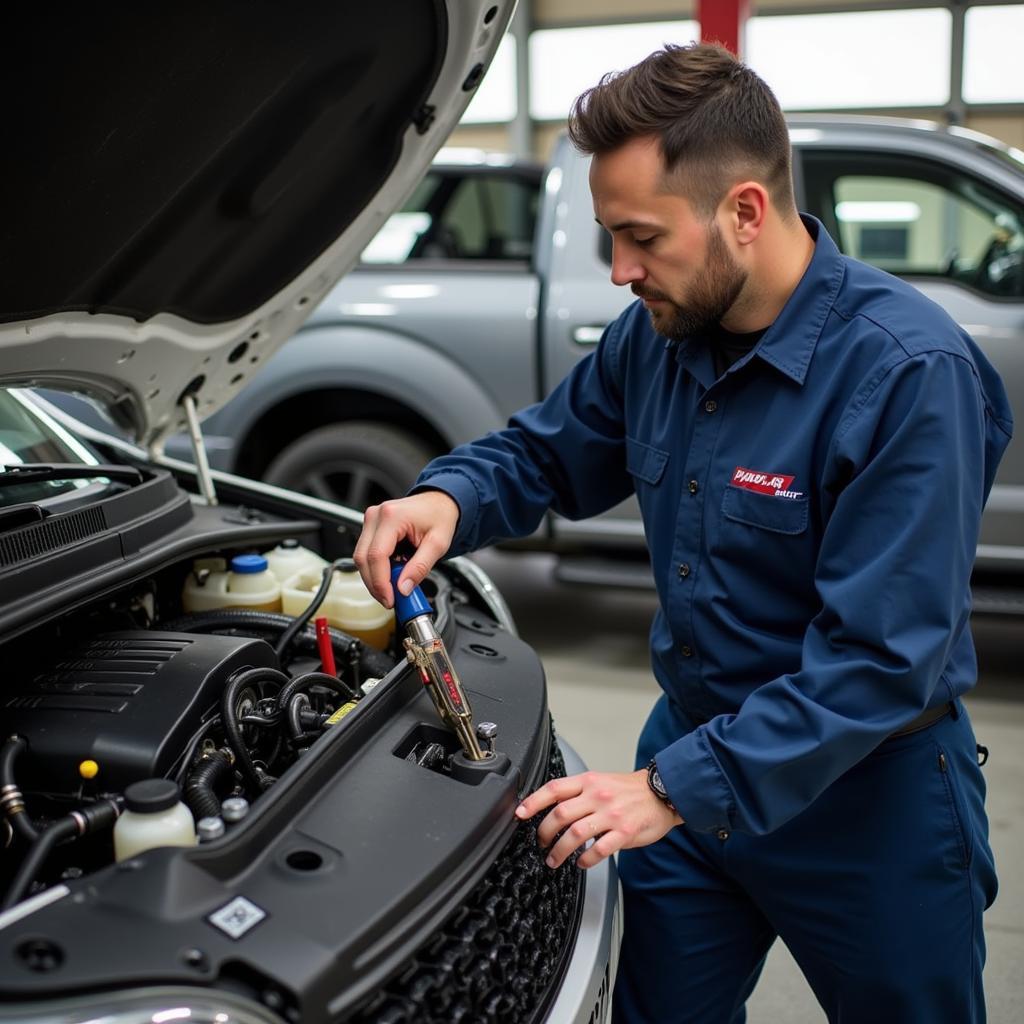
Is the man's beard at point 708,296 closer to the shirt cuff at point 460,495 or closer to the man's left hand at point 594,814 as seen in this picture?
the shirt cuff at point 460,495

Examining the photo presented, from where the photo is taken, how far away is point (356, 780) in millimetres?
1192

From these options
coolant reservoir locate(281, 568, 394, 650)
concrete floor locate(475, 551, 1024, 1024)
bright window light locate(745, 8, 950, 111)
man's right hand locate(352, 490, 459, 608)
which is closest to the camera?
man's right hand locate(352, 490, 459, 608)

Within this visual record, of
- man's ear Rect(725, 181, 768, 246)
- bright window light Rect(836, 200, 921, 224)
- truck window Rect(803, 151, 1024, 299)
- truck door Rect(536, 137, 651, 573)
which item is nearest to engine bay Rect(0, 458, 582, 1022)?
man's ear Rect(725, 181, 768, 246)

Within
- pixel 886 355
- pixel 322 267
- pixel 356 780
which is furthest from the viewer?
pixel 322 267

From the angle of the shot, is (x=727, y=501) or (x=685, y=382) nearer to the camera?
(x=727, y=501)

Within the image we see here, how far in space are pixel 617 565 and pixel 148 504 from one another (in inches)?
83.6

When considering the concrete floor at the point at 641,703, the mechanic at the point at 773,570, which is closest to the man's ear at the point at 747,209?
the mechanic at the point at 773,570

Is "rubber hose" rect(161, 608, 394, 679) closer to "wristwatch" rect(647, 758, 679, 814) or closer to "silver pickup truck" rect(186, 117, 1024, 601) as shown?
"wristwatch" rect(647, 758, 679, 814)

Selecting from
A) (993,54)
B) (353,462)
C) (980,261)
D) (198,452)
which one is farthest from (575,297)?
(993,54)

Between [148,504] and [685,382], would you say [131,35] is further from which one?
[685,382]

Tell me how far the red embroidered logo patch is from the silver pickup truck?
6.91 ft

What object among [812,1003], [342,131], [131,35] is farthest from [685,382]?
[812,1003]

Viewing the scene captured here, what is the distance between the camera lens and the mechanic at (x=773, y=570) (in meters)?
1.23

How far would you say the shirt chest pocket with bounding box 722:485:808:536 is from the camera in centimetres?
139
